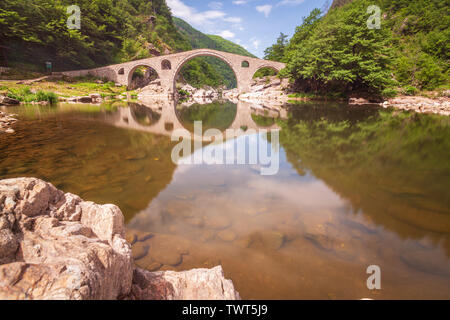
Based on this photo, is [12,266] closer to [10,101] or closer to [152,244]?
[152,244]

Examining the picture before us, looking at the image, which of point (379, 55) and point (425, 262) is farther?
point (379, 55)

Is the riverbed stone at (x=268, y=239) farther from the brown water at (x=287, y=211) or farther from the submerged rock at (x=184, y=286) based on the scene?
the submerged rock at (x=184, y=286)

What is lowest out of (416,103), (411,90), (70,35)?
(416,103)

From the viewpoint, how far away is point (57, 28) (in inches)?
1271

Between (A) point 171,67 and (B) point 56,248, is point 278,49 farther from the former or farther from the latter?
(B) point 56,248

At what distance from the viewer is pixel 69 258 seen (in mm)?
968

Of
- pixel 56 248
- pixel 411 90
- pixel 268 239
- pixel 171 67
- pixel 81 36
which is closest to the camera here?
pixel 56 248

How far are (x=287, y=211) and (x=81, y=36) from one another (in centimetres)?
5021

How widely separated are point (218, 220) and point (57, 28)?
46.7 meters

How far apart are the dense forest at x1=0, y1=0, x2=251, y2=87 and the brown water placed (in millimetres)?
39256

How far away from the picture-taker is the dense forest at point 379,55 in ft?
68.0

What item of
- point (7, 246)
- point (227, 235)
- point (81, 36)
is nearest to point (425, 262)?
point (227, 235)

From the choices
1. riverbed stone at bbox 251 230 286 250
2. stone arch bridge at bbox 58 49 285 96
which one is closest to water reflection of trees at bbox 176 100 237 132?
riverbed stone at bbox 251 230 286 250
